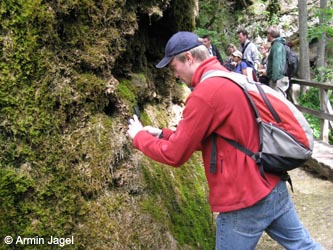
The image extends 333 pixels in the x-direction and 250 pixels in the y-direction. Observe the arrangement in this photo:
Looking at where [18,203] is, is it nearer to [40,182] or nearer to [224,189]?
[40,182]

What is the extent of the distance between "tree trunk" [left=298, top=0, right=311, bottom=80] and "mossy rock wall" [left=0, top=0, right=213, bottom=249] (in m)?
10.8

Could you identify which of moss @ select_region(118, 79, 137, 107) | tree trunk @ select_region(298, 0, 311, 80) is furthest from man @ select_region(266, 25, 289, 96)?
moss @ select_region(118, 79, 137, 107)

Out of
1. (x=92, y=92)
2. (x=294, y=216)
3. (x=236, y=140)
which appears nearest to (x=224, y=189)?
(x=236, y=140)

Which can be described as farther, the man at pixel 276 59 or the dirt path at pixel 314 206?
the man at pixel 276 59

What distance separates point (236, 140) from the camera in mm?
2449

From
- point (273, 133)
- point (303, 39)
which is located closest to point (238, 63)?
point (303, 39)

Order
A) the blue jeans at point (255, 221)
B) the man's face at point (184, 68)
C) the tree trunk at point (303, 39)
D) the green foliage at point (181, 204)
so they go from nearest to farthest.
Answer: the blue jeans at point (255, 221) → the man's face at point (184, 68) → the green foliage at point (181, 204) → the tree trunk at point (303, 39)

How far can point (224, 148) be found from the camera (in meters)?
2.48

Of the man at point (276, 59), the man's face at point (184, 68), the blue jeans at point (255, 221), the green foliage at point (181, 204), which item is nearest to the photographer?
the blue jeans at point (255, 221)

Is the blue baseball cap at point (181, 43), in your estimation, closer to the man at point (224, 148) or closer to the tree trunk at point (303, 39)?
the man at point (224, 148)

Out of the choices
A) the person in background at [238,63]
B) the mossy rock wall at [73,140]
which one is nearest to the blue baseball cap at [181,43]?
the mossy rock wall at [73,140]

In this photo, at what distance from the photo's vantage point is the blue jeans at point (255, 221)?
2545 millimetres

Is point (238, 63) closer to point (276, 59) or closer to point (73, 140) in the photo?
point (276, 59)

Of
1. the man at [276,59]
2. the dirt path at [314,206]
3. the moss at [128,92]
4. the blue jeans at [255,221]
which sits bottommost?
the dirt path at [314,206]
